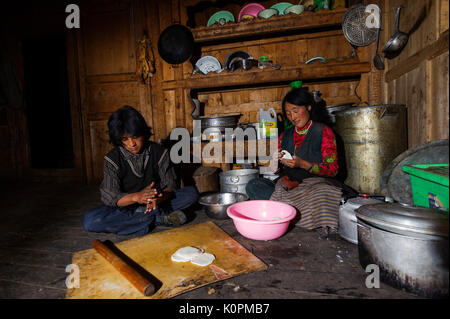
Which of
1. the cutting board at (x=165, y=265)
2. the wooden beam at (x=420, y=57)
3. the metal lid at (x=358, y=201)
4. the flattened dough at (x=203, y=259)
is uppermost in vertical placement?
the wooden beam at (x=420, y=57)

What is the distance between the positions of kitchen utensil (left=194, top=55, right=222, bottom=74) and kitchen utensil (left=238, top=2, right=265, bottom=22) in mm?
724

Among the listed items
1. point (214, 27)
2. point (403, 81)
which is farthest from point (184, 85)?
point (403, 81)

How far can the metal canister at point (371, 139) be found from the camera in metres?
2.69

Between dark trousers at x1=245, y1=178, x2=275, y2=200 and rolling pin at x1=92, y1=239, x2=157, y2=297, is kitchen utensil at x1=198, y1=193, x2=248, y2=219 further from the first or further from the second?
rolling pin at x1=92, y1=239, x2=157, y2=297

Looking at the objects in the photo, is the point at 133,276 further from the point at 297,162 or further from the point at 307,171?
the point at 307,171

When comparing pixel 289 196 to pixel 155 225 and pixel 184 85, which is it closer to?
pixel 155 225

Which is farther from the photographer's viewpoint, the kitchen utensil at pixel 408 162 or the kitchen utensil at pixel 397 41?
the kitchen utensil at pixel 397 41

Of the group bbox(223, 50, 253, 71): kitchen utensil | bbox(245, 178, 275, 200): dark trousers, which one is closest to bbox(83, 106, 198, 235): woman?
bbox(245, 178, 275, 200): dark trousers

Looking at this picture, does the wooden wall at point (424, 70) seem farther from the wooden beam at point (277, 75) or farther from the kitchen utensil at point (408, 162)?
the wooden beam at point (277, 75)

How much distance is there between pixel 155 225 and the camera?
2465 mm

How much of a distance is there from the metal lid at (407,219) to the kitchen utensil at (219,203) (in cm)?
133

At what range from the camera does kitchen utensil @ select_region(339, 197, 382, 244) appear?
1.89 meters

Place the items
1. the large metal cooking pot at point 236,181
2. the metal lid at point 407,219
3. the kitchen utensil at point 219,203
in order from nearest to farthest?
the metal lid at point 407,219, the kitchen utensil at point 219,203, the large metal cooking pot at point 236,181

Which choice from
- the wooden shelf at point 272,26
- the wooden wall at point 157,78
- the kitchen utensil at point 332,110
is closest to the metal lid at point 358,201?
the kitchen utensil at point 332,110
